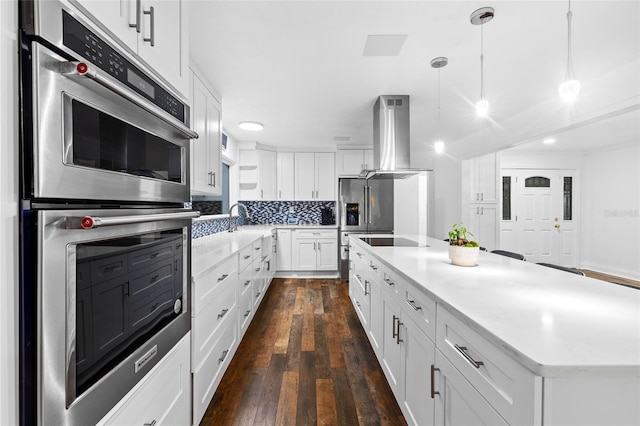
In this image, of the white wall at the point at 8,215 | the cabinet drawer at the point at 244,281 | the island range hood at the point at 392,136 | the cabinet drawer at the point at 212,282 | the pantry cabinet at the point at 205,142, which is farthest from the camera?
the island range hood at the point at 392,136

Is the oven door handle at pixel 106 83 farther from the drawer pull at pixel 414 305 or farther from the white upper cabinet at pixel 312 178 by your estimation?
the white upper cabinet at pixel 312 178

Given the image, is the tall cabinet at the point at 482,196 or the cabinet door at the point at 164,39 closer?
the cabinet door at the point at 164,39

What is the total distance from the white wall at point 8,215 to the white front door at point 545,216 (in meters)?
7.13

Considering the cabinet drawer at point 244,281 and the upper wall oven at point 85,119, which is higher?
the upper wall oven at point 85,119

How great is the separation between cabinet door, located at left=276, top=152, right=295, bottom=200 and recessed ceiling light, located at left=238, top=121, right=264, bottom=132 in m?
1.32

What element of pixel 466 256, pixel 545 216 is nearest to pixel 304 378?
pixel 466 256

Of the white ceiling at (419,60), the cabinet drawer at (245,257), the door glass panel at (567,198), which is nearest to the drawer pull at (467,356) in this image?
the white ceiling at (419,60)

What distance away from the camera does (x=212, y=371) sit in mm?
1868

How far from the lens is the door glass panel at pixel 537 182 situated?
6164 mm

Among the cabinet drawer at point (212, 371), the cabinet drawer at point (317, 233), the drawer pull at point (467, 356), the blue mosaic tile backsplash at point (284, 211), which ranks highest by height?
the blue mosaic tile backsplash at point (284, 211)

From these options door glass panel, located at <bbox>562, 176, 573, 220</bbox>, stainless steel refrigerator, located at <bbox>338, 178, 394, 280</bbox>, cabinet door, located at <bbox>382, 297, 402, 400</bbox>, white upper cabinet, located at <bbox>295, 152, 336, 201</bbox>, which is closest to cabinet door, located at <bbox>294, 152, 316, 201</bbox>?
white upper cabinet, located at <bbox>295, 152, 336, 201</bbox>

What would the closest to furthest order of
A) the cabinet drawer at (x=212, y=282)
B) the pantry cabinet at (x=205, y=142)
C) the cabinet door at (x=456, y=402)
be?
the cabinet door at (x=456, y=402) < the cabinet drawer at (x=212, y=282) < the pantry cabinet at (x=205, y=142)

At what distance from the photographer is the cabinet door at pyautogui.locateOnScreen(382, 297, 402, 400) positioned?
1.76 m

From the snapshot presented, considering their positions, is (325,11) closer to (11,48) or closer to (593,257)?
(11,48)
